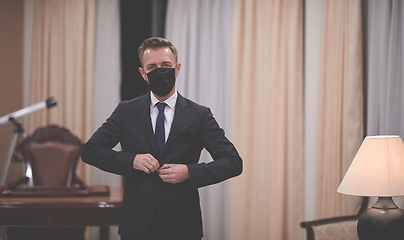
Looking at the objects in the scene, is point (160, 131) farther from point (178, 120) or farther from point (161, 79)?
point (161, 79)

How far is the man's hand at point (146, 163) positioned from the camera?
1.44 m

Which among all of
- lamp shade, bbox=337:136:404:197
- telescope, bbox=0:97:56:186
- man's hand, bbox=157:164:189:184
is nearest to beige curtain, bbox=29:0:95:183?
telescope, bbox=0:97:56:186

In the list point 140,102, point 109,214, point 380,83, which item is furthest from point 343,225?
point 140,102

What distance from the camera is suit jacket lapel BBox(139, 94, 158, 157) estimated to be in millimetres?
1543

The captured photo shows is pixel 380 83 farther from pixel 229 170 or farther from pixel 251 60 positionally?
pixel 229 170

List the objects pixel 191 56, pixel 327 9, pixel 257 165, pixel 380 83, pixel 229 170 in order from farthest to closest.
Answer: pixel 191 56, pixel 257 165, pixel 327 9, pixel 380 83, pixel 229 170

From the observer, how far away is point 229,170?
60.1 inches

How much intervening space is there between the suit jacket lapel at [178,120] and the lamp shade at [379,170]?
1083mm

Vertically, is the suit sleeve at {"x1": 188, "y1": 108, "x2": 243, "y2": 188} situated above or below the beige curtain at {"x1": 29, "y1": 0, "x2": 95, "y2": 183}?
below

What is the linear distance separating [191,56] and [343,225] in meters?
2.12

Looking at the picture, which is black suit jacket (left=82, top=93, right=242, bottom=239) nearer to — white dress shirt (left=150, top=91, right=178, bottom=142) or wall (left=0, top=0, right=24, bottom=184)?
white dress shirt (left=150, top=91, right=178, bottom=142)

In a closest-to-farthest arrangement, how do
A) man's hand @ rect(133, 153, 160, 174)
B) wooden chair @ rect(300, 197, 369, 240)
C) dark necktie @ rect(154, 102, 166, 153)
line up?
man's hand @ rect(133, 153, 160, 174) → dark necktie @ rect(154, 102, 166, 153) → wooden chair @ rect(300, 197, 369, 240)

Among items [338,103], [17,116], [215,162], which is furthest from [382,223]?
[17,116]

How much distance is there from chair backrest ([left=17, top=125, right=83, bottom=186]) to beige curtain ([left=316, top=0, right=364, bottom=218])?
1.99 meters
